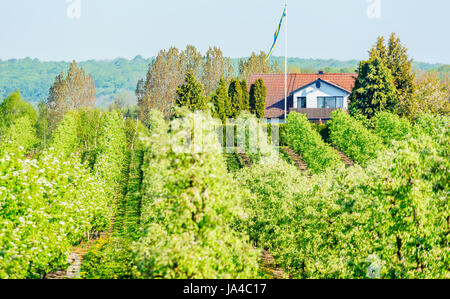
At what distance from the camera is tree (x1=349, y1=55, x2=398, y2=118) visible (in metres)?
64.4

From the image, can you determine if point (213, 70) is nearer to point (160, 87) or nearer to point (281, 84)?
point (160, 87)

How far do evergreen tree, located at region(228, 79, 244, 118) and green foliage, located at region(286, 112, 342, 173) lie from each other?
546 inches

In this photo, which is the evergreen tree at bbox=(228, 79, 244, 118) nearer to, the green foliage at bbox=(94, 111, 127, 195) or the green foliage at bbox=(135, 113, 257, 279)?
the green foliage at bbox=(94, 111, 127, 195)

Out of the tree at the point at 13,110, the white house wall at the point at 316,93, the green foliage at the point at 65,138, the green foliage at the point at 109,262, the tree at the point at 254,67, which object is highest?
the tree at the point at 254,67

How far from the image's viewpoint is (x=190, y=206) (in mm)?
14602

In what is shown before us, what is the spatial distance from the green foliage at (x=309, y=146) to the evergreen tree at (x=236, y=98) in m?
13.9

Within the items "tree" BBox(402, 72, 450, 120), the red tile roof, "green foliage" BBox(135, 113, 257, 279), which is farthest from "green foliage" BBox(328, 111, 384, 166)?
"green foliage" BBox(135, 113, 257, 279)

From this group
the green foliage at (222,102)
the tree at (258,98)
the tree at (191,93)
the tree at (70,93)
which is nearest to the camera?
the tree at (191,93)

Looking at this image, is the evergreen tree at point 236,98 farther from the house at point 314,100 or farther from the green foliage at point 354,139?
the green foliage at point 354,139

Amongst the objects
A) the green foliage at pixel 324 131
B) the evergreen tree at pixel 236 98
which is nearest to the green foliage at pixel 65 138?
the evergreen tree at pixel 236 98

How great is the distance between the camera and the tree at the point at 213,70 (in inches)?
5118

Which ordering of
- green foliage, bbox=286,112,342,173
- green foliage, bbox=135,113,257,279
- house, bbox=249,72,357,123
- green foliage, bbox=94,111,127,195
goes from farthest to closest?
Result: house, bbox=249,72,357,123 → green foliage, bbox=286,112,342,173 → green foliage, bbox=94,111,127,195 → green foliage, bbox=135,113,257,279

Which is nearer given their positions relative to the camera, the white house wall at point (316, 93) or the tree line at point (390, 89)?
the tree line at point (390, 89)
